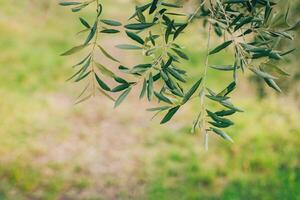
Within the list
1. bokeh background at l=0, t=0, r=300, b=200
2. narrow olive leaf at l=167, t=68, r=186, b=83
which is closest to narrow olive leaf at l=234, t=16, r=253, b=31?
narrow olive leaf at l=167, t=68, r=186, b=83

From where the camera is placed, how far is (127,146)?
809 centimetres

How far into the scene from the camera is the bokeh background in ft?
21.0

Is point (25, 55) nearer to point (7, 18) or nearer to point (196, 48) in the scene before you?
point (7, 18)

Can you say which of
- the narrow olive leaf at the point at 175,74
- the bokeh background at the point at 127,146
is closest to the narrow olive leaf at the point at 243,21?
the narrow olive leaf at the point at 175,74

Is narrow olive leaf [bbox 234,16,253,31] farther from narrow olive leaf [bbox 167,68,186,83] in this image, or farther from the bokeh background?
the bokeh background

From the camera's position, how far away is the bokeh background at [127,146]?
252 inches

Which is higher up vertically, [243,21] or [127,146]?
[243,21]

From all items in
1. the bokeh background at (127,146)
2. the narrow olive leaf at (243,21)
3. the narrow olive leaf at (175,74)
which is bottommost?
the bokeh background at (127,146)

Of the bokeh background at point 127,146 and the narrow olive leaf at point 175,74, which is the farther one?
the bokeh background at point 127,146

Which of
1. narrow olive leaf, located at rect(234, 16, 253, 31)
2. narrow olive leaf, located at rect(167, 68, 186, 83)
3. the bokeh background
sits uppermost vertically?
narrow olive leaf, located at rect(234, 16, 253, 31)

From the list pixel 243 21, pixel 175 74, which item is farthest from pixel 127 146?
pixel 243 21

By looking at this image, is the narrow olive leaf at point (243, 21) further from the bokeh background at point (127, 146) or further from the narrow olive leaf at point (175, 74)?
the bokeh background at point (127, 146)

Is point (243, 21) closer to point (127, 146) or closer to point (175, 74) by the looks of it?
point (175, 74)

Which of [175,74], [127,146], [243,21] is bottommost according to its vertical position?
[127,146]
